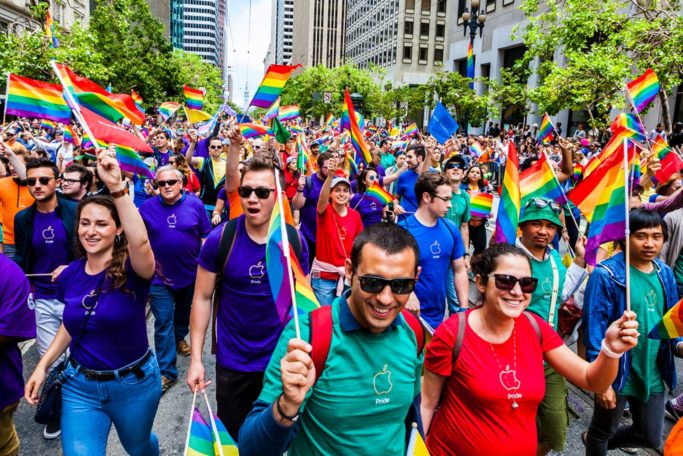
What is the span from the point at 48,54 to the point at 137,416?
15.6 metres

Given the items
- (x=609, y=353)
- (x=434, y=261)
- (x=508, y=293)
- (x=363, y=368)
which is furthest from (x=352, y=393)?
(x=434, y=261)

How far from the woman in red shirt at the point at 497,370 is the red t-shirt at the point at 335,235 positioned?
2600mm

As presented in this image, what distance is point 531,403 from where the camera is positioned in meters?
2.51

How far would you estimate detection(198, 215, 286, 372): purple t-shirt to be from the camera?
3.21 meters

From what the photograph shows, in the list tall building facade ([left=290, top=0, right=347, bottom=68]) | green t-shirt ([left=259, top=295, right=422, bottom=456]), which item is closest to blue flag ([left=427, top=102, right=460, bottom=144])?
green t-shirt ([left=259, top=295, right=422, bottom=456])

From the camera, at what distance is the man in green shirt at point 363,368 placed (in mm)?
1915

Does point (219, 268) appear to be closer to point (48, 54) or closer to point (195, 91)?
point (195, 91)

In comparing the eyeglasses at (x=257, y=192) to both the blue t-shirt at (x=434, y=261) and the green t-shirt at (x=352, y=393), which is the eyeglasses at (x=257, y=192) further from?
the blue t-shirt at (x=434, y=261)

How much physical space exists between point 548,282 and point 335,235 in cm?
230

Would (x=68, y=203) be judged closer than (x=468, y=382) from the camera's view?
No

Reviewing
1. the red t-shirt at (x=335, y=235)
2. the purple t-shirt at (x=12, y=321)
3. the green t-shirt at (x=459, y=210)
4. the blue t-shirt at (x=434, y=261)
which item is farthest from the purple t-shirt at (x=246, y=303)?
the green t-shirt at (x=459, y=210)

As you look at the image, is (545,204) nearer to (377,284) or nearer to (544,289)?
(544,289)

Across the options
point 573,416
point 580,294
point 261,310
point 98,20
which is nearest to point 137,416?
point 261,310

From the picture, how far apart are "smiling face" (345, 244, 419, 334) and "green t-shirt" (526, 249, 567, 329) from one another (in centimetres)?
178
